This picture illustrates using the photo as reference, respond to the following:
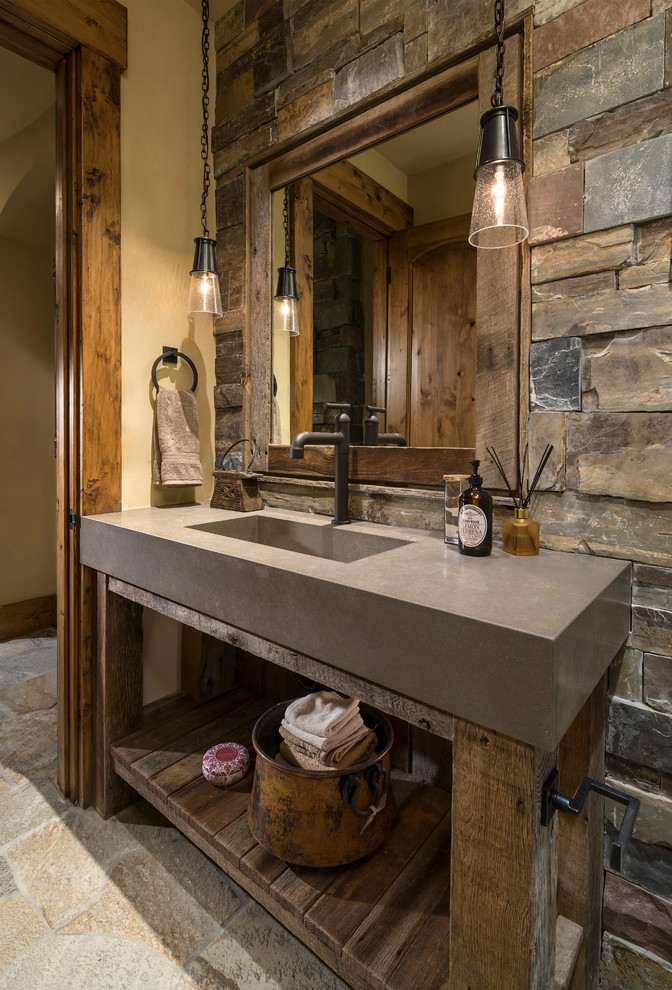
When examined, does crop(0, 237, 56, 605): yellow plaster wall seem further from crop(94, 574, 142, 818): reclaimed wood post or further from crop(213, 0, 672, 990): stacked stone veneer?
crop(213, 0, 672, 990): stacked stone veneer

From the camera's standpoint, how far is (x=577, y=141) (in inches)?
43.6

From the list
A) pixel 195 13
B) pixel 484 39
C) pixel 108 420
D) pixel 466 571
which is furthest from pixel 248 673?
pixel 195 13

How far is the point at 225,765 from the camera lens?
149cm

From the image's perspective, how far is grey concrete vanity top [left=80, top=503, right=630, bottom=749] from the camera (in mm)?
693

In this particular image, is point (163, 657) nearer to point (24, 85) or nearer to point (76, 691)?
point (76, 691)

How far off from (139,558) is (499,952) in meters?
1.12

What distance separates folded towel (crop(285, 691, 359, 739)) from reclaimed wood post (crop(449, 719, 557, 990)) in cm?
50

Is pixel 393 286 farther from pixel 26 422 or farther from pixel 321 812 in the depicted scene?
pixel 26 422

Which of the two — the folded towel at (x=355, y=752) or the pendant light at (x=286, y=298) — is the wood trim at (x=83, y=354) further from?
the folded towel at (x=355, y=752)

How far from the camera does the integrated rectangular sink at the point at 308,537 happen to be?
54.6 inches

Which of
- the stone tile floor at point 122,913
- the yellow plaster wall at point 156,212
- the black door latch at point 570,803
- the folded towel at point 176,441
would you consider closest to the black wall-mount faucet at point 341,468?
the folded towel at point 176,441

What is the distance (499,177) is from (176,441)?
4.26 ft

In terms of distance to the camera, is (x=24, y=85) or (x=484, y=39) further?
(x=24, y=85)

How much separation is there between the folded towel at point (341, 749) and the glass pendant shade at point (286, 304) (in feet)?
4.17
